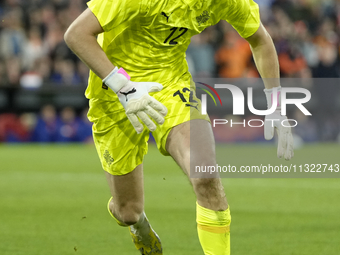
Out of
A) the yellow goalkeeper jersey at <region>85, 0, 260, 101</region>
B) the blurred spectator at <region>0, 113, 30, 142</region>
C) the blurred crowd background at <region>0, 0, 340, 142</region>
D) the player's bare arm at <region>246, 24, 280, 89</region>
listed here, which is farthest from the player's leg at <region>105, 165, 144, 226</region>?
the blurred spectator at <region>0, 113, 30, 142</region>

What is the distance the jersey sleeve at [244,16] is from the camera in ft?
13.6

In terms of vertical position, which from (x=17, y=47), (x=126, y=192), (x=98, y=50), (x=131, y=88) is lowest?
(x=17, y=47)

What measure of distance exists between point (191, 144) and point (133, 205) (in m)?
1.10

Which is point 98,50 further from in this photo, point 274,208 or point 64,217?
point 274,208

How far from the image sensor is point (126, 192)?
4527 millimetres

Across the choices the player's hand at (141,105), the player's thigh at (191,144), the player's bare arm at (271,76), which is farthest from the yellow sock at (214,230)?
the player's bare arm at (271,76)

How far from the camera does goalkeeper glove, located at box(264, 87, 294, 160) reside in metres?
4.24

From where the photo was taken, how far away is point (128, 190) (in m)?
4.52

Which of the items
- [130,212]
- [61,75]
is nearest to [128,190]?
[130,212]

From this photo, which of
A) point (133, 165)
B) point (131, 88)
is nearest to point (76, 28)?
point (131, 88)

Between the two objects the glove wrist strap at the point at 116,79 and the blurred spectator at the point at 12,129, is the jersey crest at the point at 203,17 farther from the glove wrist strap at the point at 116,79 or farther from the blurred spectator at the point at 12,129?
the blurred spectator at the point at 12,129

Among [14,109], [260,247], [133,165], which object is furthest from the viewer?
[14,109]

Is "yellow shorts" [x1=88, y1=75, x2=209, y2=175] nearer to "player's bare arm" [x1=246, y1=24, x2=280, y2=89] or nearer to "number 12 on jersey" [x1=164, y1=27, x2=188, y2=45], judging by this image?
"number 12 on jersey" [x1=164, y1=27, x2=188, y2=45]

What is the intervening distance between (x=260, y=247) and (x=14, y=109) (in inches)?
377
